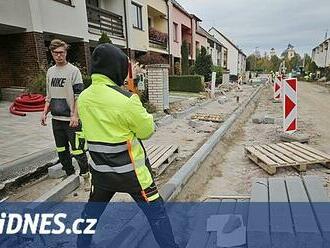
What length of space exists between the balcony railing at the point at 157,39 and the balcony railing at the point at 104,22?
5.51m

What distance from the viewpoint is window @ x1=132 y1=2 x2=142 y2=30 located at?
2092 centimetres

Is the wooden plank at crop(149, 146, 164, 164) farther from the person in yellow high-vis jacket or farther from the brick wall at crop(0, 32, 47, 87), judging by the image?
the brick wall at crop(0, 32, 47, 87)

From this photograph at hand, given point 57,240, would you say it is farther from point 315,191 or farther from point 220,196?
point 315,191

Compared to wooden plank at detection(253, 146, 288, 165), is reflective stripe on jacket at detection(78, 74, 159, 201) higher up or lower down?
higher up

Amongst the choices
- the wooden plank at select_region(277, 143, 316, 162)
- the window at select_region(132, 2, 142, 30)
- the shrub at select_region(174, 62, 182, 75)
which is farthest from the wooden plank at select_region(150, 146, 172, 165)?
the shrub at select_region(174, 62, 182, 75)

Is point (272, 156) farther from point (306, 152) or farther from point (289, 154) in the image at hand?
point (306, 152)

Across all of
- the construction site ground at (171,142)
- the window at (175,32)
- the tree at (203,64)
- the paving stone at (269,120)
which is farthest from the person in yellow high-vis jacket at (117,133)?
the window at (175,32)

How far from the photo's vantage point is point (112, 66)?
2.13 metres

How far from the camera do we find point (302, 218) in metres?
2.83

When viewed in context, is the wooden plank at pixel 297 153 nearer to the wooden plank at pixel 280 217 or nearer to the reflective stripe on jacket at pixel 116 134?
the wooden plank at pixel 280 217

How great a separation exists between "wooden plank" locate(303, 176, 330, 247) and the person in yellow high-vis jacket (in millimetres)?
1339

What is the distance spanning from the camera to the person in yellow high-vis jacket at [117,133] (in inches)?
82.1

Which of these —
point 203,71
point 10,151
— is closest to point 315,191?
point 10,151

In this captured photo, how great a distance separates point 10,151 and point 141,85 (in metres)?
5.99
